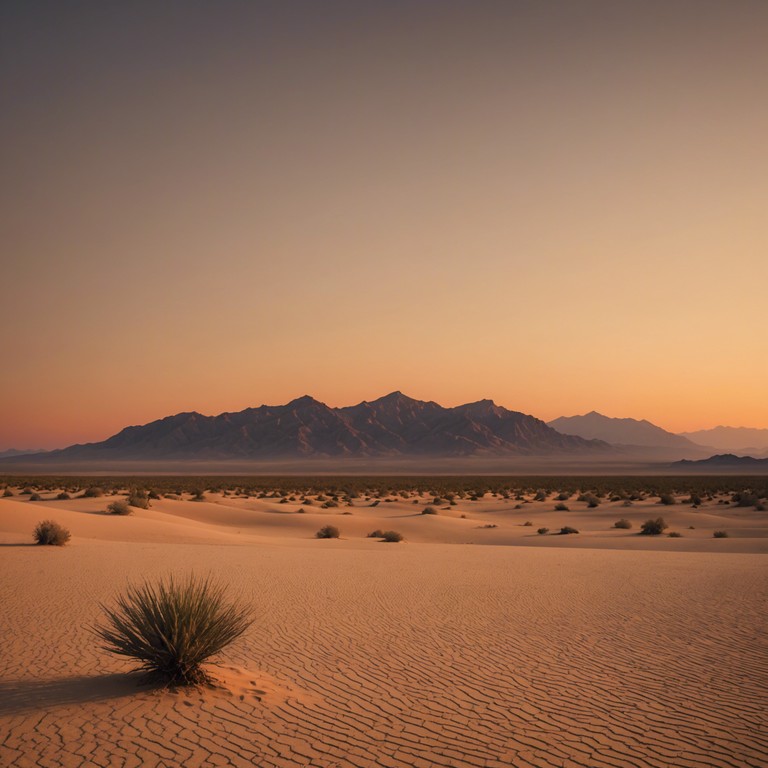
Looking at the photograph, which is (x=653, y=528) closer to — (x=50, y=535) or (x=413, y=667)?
(x=413, y=667)

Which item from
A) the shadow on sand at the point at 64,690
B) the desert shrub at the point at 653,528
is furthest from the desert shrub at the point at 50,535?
the desert shrub at the point at 653,528

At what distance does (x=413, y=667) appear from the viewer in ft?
27.1

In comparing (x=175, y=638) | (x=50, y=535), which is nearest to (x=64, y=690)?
(x=175, y=638)

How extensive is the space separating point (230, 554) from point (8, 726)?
1291 cm

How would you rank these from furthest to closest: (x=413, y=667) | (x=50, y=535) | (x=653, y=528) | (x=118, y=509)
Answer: (x=118, y=509), (x=653, y=528), (x=50, y=535), (x=413, y=667)

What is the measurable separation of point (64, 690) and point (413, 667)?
4.08 m

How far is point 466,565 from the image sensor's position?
17.2 m

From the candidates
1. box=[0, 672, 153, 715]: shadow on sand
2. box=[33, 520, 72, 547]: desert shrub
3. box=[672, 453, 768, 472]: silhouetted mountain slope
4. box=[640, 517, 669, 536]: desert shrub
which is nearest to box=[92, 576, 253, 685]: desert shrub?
box=[0, 672, 153, 715]: shadow on sand

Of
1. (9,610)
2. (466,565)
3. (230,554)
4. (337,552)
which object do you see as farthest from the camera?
(337,552)

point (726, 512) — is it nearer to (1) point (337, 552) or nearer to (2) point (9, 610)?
(1) point (337, 552)

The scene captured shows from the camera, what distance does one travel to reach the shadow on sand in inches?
252

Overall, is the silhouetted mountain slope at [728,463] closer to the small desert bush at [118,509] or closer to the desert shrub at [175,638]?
the small desert bush at [118,509]

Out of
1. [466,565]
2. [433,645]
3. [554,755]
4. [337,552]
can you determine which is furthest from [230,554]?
[554,755]

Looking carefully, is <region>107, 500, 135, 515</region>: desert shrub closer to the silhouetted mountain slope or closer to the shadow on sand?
the shadow on sand
